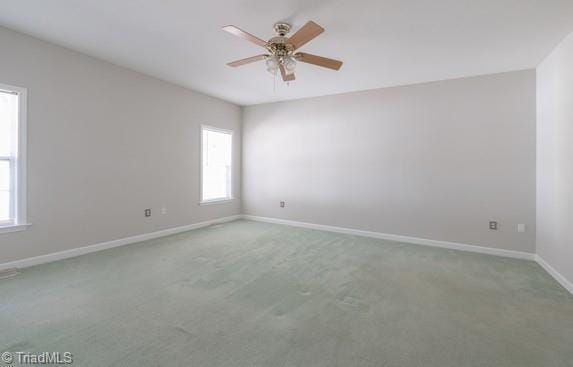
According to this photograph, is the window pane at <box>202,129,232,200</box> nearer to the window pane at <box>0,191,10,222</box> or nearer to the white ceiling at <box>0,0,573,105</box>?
the white ceiling at <box>0,0,573,105</box>

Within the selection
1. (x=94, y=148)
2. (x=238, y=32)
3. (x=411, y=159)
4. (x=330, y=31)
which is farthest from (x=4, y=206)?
(x=411, y=159)

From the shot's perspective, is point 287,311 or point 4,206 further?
point 4,206

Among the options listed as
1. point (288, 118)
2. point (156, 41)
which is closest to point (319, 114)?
point (288, 118)

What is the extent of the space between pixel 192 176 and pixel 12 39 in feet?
9.58

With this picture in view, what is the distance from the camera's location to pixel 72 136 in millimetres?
3404

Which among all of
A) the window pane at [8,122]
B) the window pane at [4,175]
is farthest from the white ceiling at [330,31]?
the window pane at [4,175]

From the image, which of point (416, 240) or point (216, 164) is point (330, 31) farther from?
point (216, 164)

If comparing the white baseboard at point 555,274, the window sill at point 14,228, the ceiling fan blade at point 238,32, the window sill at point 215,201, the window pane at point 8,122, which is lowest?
the white baseboard at point 555,274

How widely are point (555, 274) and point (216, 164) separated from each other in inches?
220

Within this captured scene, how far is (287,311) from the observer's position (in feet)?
7.23

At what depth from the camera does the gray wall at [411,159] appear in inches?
148

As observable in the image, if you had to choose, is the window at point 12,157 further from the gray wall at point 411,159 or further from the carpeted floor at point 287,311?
the gray wall at point 411,159

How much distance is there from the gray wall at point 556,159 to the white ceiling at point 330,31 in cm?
31

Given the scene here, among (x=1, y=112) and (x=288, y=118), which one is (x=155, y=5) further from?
(x=288, y=118)
